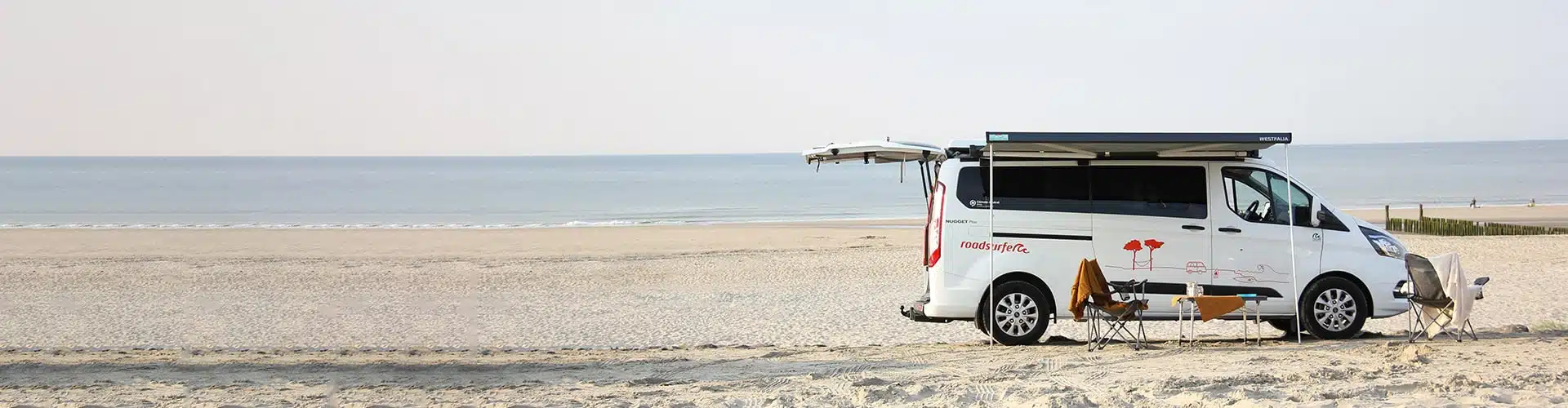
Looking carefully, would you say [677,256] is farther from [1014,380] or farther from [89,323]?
[1014,380]

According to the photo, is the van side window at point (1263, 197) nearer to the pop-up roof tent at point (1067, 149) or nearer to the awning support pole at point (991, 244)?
the pop-up roof tent at point (1067, 149)

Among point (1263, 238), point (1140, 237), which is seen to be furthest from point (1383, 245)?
point (1140, 237)

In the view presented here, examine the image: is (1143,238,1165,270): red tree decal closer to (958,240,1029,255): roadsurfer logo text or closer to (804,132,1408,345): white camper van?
(804,132,1408,345): white camper van

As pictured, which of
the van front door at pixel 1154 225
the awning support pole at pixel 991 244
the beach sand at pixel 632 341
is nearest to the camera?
the beach sand at pixel 632 341

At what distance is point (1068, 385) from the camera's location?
736cm

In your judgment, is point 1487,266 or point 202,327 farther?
point 1487,266

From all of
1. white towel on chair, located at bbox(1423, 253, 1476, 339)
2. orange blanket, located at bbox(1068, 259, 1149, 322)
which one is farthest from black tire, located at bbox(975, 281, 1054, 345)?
white towel on chair, located at bbox(1423, 253, 1476, 339)

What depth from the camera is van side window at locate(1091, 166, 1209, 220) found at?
9.62 metres

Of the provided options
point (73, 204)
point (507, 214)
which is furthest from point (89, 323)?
point (73, 204)

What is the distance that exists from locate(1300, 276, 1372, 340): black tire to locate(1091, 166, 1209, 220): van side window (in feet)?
3.76

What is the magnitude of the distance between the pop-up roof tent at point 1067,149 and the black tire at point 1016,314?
9.8 inches

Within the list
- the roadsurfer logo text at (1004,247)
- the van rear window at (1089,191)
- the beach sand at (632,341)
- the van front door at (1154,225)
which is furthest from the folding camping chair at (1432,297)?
the roadsurfer logo text at (1004,247)

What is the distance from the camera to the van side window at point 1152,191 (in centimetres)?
962

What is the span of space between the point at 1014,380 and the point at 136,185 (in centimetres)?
9880
